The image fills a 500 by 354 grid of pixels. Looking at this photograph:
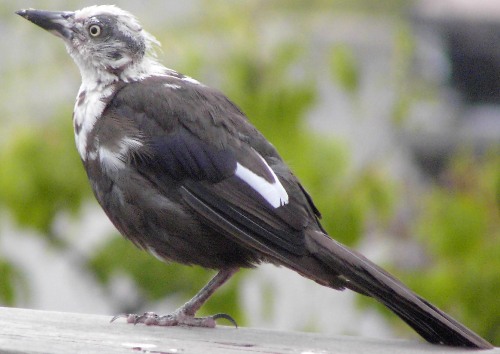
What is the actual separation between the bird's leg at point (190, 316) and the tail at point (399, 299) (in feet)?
1.56

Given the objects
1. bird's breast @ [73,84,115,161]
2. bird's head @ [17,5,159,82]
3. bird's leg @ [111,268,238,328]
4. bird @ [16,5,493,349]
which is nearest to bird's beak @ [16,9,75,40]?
bird's head @ [17,5,159,82]

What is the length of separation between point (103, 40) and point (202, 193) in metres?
0.94

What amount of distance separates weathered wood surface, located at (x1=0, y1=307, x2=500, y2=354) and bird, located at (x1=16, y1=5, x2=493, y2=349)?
146 mm

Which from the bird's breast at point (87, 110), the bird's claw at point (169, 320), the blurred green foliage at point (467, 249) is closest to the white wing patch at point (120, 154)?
the bird's breast at point (87, 110)

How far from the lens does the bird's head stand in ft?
14.0

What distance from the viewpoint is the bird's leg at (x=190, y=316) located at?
3736mm

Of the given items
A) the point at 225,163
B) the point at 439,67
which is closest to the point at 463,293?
the point at 225,163

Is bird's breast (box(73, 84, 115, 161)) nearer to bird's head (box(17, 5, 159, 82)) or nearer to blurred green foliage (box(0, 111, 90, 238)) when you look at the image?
bird's head (box(17, 5, 159, 82))

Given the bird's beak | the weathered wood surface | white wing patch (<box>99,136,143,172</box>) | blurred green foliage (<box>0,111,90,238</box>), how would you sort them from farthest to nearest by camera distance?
blurred green foliage (<box>0,111,90,238</box>)
the bird's beak
white wing patch (<box>99,136,143,172</box>)
the weathered wood surface

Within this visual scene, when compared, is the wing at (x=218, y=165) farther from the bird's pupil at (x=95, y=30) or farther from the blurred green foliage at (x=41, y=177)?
the blurred green foliage at (x=41, y=177)

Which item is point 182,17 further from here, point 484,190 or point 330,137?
point 484,190

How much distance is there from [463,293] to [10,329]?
2.62 meters

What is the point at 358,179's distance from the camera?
556cm

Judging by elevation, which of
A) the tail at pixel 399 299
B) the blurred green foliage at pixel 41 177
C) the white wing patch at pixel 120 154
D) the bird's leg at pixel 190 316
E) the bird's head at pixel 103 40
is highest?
the bird's head at pixel 103 40
